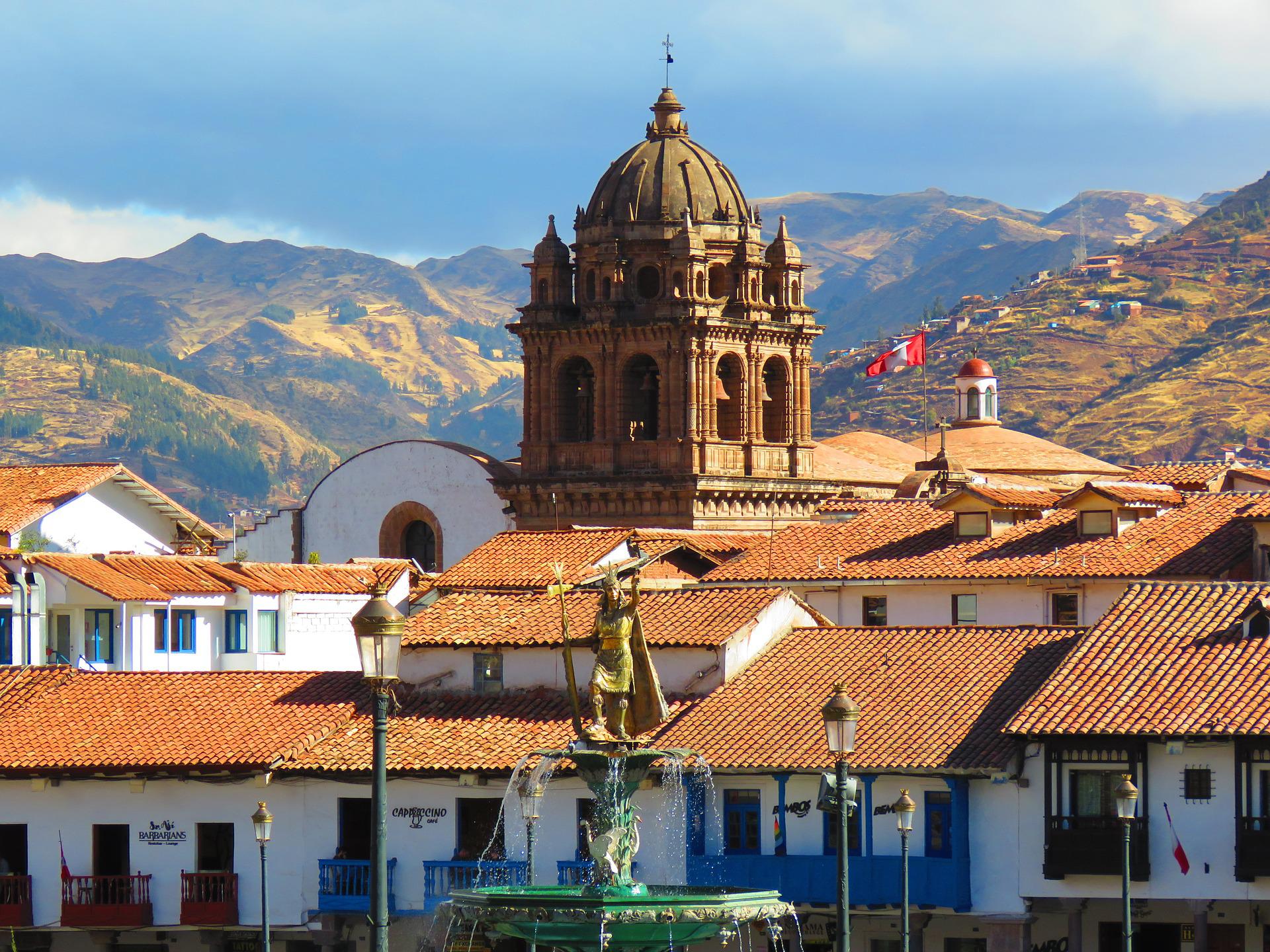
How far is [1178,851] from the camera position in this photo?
→ 45.3m

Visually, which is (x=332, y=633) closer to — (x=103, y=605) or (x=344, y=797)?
(x=103, y=605)

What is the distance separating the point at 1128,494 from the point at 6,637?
25711 millimetres

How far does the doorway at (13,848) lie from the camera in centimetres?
5259

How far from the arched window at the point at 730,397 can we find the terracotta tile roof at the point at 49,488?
15.7 m

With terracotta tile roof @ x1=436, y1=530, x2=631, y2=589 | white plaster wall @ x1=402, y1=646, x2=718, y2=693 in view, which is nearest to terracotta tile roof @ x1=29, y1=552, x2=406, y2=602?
terracotta tile roof @ x1=436, y1=530, x2=631, y2=589

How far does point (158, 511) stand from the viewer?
79250mm

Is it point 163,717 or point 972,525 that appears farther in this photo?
point 972,525

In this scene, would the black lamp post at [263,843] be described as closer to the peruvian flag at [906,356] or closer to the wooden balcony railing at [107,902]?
the wooden balcony railing at [107,902]

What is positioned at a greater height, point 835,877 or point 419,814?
Answer: point 419,814

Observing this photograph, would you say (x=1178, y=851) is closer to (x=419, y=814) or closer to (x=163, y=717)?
(x=419, y=814)

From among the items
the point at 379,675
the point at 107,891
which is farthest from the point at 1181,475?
the point at 379,675

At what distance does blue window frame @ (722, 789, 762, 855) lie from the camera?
4891cm

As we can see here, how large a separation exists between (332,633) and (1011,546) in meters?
18.8

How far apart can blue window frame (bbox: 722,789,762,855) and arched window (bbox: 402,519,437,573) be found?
1725 inches
